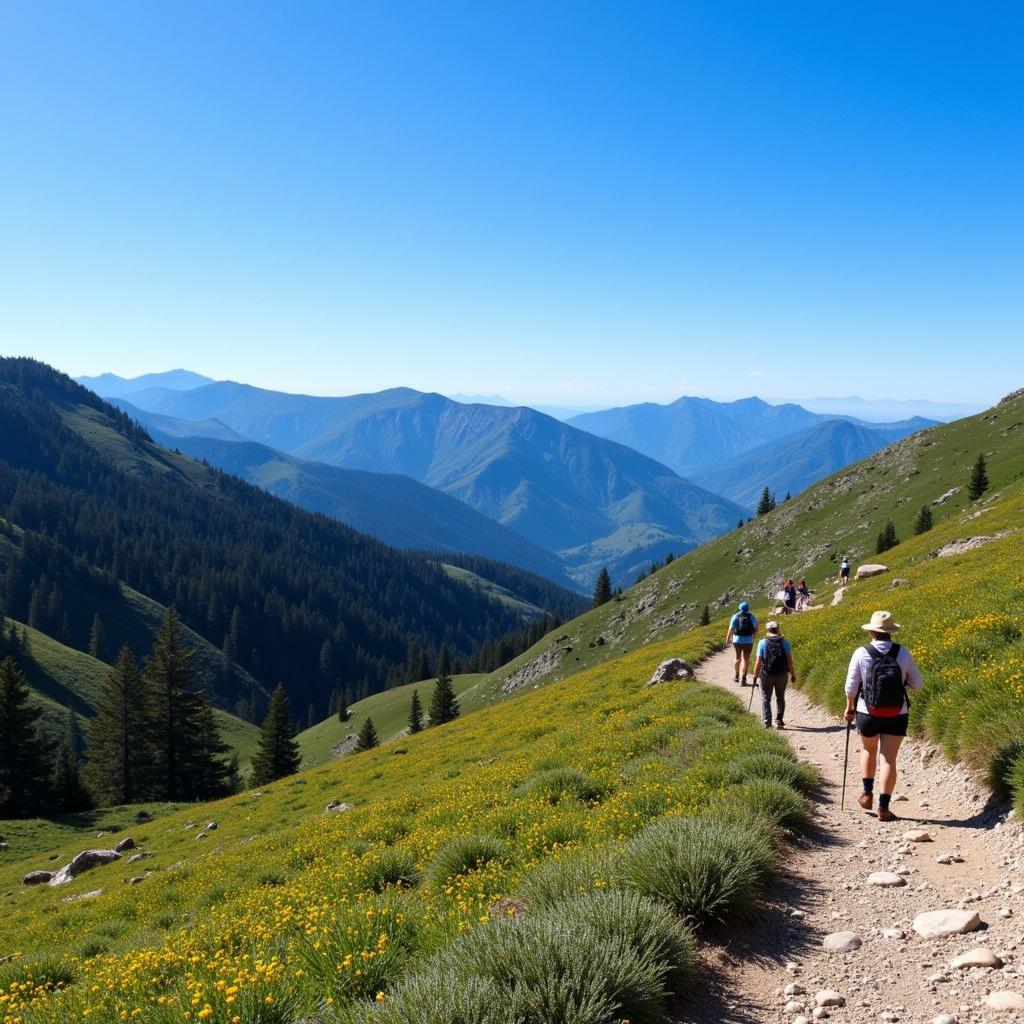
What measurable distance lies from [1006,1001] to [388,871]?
7.39 metres

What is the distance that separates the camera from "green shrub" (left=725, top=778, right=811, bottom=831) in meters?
8.21

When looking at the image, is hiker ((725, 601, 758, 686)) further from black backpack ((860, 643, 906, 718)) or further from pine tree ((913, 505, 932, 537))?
pine tree ((913, 505, 932, 537))

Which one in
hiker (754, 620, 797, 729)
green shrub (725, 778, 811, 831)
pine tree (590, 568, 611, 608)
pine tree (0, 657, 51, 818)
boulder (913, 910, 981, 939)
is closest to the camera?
boulder (913, 910, 981, 939)

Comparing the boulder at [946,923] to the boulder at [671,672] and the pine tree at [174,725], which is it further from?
the pine tree at [174,725]

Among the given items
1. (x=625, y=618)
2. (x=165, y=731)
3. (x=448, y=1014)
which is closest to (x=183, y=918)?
(x=448, y=1014)

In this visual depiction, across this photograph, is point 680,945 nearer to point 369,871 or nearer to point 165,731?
point 369,871

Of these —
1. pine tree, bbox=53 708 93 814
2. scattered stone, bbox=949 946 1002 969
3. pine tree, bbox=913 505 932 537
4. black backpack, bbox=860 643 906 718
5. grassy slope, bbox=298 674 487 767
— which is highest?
pine tree, bbox=913 505 932 537

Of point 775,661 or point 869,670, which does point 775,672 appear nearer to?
point 775,661

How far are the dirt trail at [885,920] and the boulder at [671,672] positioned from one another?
14215 millimetres

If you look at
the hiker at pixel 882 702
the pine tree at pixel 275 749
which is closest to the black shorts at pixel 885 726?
the hiker at pixel 882 702

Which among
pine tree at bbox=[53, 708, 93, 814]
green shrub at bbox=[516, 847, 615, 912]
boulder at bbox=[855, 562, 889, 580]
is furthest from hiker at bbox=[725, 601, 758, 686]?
pine tree at bbox=[53, 708, 93, 814]

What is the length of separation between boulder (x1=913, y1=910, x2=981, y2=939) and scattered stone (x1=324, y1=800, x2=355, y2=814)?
63.2ft

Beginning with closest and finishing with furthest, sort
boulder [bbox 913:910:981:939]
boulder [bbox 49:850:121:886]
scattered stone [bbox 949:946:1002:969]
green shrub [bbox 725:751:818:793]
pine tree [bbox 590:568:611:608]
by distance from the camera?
scattered stone [bbox 949:946:1002:969]
boulder [bbox 913:910:981:939]
green shrub [bbox 725:751:818:793]
boulder [bbox 49:850:121:886]
pine tree [bbox 590:568:611:608]

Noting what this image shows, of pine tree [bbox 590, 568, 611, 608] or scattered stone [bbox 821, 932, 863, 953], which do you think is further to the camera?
pine tree [bbox 590, 568, 611, 608]
